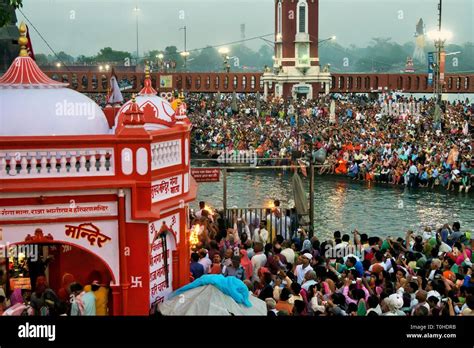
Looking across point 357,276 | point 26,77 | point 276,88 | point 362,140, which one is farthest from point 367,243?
point 276,88

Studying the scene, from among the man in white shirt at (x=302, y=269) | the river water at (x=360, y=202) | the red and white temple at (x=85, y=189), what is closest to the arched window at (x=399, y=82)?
the river water at (x=360, y=202)

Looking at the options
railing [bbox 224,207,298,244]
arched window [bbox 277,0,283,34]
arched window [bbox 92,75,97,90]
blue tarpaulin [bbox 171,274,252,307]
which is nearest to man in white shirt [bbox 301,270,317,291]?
blue tarpaulin [bbox 171,274,252,307]

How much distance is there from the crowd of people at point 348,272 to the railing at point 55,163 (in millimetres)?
3246

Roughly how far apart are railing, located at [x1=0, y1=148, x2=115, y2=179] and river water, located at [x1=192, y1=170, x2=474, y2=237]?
47.5 ft

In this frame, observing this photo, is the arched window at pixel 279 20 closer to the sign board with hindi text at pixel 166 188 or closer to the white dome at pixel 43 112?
the sign board with hindi text at pixel 166 188

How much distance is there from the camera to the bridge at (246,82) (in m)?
69.9

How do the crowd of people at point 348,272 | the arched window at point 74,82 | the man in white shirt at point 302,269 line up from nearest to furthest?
1. the crowd of people at point 348,272
2. the man in white shirt at point 302,269
3. the arched window at point 74,82

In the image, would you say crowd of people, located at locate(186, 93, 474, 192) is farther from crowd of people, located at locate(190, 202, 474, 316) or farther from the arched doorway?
the arched doorway

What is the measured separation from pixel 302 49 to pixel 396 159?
31.3 meters

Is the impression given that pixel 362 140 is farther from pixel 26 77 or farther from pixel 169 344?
pixel 169 344

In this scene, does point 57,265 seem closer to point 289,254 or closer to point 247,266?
point 247,266

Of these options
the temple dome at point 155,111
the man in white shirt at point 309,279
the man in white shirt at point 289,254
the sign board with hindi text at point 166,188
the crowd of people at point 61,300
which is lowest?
the man in white shirt at point 289,254

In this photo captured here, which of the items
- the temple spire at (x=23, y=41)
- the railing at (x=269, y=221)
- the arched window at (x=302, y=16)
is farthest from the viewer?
the arched window at (x=302, y=16)

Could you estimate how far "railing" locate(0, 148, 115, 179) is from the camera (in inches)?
417
